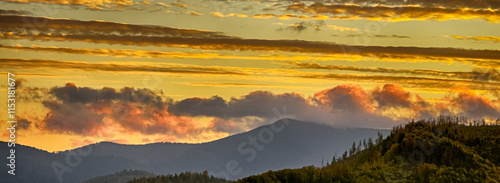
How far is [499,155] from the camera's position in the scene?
4212 cm

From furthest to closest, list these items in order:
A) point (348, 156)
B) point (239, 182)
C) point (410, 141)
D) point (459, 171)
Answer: point (348, 156) < point (410, 141) < point (459, 171) < point (239, 182)

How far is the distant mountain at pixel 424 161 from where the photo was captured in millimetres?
40906

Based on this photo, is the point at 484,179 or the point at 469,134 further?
the point at 469,134

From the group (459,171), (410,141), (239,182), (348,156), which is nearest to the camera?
(239,182)

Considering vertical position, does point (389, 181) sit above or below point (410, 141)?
below

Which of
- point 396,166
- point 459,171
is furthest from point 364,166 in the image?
point 459,171

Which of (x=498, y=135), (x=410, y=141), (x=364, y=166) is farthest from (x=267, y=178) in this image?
(x=498, y=135)

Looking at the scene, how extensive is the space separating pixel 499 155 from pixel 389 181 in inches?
306

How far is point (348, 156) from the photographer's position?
168 feet

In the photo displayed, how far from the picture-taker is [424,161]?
42625mm

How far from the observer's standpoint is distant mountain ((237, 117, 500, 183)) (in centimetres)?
4091

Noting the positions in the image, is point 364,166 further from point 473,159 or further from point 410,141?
point 473,159

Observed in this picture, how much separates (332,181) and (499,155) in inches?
457

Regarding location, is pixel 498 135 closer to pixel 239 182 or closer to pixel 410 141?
pixel 410 141
